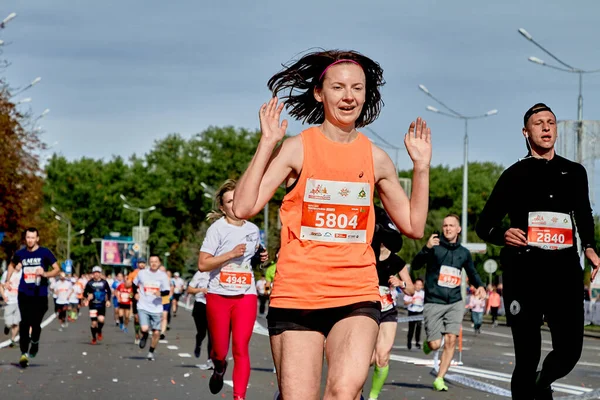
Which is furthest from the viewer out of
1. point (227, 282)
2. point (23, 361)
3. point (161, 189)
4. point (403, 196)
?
point (161, 189)

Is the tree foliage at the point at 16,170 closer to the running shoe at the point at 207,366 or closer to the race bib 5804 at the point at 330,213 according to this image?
the running shoe at the point at 207,366

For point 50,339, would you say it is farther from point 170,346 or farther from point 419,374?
point 419,374

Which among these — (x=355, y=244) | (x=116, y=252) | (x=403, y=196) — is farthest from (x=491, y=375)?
(x=116, y=252)

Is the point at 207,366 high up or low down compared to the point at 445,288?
down

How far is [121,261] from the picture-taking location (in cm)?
10194

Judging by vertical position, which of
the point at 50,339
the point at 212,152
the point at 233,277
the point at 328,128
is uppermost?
the point at 212,152

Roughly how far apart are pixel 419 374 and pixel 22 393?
212 inches

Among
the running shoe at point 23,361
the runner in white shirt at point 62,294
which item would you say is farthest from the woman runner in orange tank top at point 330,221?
the runner in white shirt at point 62,294

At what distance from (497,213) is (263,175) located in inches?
112

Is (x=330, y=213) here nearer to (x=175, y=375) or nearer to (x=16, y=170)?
(x=175, y=375)

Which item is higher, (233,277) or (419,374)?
(233,277)

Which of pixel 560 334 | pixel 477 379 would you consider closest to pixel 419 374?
pixel 477 379

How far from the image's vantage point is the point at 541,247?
7711 mm

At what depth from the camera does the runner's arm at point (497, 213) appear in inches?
311
